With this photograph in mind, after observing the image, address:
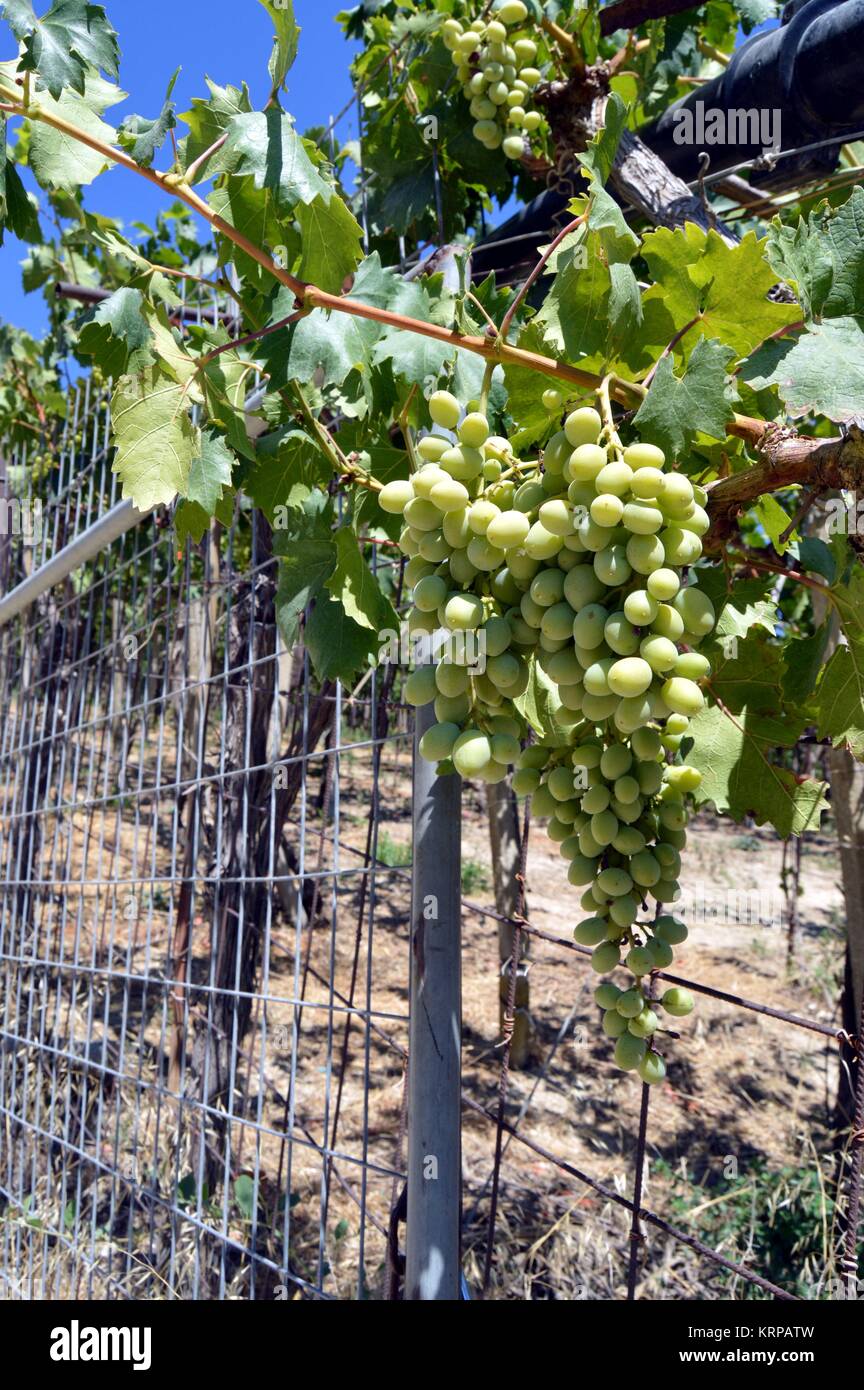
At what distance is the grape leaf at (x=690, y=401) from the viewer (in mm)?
794

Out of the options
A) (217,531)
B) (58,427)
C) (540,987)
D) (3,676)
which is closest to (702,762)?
(217,531)

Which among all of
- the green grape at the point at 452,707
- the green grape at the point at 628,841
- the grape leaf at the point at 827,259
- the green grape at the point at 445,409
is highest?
the grape leaf at the point at 827,259

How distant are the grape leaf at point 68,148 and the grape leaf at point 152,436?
21 cm

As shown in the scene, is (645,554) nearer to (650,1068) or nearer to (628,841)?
(628,841)

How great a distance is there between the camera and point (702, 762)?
3.35ft

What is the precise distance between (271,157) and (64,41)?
0.27 m

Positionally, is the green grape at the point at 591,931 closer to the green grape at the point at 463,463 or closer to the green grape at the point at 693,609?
the green grape at the point at 693,609

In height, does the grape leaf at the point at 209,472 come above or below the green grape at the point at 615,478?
above

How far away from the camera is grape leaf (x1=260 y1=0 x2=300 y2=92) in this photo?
3.33 feet

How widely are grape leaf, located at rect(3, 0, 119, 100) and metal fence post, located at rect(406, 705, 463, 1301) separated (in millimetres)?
774

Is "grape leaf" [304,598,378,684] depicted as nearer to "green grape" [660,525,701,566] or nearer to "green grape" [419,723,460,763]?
"green grape" [419,723,460,763]

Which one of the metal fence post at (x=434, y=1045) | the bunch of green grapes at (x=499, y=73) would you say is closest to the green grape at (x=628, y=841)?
the metal fence post at (x=434, y=1045)

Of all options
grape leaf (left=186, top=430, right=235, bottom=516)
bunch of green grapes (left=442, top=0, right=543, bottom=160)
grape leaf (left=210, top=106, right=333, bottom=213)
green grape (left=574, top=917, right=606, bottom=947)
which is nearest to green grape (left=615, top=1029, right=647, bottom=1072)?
green grape (left=574, top=917, right=606, bottom=947)
